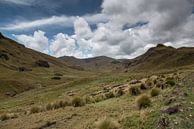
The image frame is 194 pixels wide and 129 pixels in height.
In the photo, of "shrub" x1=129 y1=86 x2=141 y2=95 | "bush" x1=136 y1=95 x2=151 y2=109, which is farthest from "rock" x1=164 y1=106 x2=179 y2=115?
"shrub" x1=129 y1=86 x2=141 y2=95

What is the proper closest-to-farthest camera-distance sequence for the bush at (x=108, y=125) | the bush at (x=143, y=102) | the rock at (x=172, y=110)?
the rock at (x=172, y=110) → the bush at (x=108, y=125) → the bush at (x=143, y=102)

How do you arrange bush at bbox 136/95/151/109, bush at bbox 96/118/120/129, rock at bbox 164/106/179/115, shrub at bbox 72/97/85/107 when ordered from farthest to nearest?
shrub at bbox 72/97/85/107 < bush at bbox 136/95/151/109 < bush at bbox 96/118/120/129 < rock at bbox 164/106/179/115

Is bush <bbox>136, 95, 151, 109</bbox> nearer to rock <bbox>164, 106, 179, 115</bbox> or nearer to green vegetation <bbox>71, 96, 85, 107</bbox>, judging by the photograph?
rock <bbox>164, 106, 179, 115</bbox>

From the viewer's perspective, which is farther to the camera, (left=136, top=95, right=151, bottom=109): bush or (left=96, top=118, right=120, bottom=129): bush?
(left=136, top=95, right=151, bottom=109): bush

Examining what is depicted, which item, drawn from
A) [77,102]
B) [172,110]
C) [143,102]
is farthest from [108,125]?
[77,102]

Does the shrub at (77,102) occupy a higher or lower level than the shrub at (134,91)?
lower


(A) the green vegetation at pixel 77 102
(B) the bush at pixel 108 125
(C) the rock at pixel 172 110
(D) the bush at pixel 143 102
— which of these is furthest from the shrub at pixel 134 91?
(B) the bush at pixel 108 125

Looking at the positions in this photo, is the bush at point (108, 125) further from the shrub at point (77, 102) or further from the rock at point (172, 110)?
the shrub at point (77, 102)

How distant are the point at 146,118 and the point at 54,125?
8568mm

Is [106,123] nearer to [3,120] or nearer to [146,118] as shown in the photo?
[146,118]

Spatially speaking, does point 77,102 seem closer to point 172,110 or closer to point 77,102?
point 77,102

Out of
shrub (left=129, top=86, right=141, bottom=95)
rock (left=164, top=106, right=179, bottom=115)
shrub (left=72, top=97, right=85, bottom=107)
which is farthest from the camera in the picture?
shrub (left=129, top=86, right=141, bottom=95)

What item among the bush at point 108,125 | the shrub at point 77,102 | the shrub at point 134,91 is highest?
the shrub at point 134,91

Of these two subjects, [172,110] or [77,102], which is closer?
[172,110]
